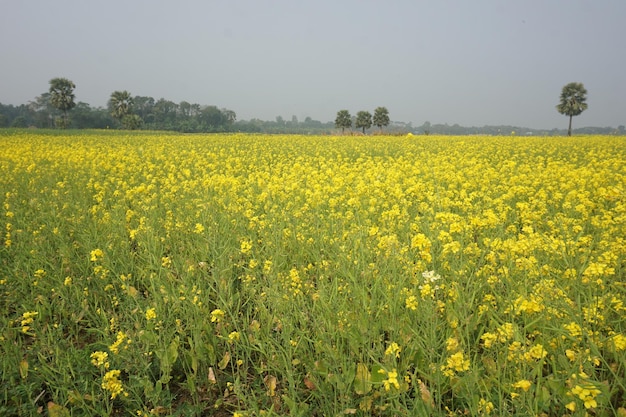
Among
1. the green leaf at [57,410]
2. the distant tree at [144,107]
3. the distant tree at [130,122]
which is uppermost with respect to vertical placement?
the distant tree at [144,107]

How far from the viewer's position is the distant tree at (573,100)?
173 ft

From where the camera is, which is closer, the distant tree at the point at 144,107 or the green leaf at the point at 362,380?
the green leaf at the point at 362,380

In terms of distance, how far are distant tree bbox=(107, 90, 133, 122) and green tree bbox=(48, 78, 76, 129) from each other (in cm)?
568

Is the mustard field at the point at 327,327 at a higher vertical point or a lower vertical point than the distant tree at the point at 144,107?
lower

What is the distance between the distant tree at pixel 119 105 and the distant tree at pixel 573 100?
66.4m

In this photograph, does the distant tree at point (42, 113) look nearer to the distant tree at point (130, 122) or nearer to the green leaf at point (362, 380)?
the distant tree at point (130, 122)

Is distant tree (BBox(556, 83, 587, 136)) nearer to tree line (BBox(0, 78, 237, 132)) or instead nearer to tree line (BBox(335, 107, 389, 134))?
tree line (BBox(335, 107, 389, 134))

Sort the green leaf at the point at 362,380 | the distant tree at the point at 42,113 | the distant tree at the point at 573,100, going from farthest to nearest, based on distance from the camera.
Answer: the distant tree at the point at 42,113
the distant tree at the point at 573,100
the green leaf at the point at 362,380

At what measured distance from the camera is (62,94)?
5984cm

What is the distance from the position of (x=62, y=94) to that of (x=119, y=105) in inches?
324

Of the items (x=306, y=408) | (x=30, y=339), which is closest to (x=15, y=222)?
(x=30, y=339)

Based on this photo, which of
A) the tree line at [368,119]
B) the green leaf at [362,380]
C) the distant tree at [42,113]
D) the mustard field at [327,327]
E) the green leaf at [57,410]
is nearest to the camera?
the mustard field at [327,327]

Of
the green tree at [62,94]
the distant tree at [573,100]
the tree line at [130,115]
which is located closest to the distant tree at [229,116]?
the tree line at [130,115]

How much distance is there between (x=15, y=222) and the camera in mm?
4895
